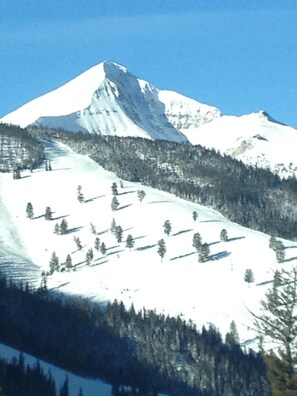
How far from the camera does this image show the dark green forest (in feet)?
427

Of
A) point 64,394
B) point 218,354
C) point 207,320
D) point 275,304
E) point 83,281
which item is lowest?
point 275,304

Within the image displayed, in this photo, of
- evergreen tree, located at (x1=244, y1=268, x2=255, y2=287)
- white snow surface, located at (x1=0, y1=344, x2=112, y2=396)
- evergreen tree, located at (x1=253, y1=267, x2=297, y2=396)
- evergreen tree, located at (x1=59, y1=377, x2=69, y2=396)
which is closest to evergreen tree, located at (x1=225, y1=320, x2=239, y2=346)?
evergreen tree, located at (x1=244, y1=268, x2=255, y2=287)

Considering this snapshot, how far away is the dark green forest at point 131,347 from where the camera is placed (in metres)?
130

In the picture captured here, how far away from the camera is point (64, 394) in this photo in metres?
105

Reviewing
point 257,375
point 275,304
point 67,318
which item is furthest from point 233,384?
point 275,304

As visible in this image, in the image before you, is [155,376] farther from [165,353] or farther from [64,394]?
[64,394]

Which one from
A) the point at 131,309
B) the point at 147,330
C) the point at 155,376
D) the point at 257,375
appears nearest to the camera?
the point at 155,376

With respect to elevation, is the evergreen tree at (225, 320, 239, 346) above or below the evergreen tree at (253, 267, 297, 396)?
above

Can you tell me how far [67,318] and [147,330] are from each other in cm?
1636

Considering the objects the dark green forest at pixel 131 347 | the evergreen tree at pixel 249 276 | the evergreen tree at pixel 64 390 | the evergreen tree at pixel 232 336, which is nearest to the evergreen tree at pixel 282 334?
the evergreen tree at pixel 64 390

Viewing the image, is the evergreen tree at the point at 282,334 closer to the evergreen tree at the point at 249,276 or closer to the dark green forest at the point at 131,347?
the dark green forest at the point at 131,347

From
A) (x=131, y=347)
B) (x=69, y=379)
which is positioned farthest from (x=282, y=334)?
(x=131, y=347)

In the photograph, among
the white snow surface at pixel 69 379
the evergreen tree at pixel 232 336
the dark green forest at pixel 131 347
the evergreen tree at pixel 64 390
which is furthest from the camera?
the evergreen tree at pixel 232 336

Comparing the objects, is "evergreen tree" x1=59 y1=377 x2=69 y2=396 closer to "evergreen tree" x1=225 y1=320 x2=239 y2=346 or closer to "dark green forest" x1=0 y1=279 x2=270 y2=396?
"dark green forest" x1=0 y1=279 x2=270 y2=396
